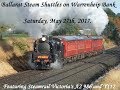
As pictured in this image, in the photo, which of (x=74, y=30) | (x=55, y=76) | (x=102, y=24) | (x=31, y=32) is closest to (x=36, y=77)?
(x=55, y=76)

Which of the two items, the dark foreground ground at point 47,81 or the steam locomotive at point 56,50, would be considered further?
the steam locomotive at point 56,50

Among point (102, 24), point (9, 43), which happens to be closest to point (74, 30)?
point (102, 24)

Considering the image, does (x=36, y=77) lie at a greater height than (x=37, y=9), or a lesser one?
lesser

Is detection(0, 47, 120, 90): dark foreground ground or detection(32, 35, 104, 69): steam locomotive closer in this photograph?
detection(0, 47, 120, 90): dark foreground ground

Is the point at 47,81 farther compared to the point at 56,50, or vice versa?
the point at 56,50

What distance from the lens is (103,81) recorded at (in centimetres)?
2462

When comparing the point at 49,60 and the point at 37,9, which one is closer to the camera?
the point at 49,60

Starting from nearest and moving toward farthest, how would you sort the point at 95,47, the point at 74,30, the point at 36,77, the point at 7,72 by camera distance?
the point at 36,77, the point at 7,72, the point at 95,47, the point at 74,30

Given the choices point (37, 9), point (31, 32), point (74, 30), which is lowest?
point (74, 30)

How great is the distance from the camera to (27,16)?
34281 mm

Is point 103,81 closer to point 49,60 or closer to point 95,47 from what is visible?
point 49,60

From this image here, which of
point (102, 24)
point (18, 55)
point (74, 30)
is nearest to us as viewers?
point (18, 55)

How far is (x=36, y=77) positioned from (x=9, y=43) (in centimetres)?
1517

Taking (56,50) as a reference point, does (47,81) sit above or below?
below
